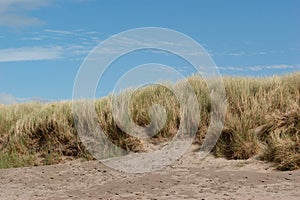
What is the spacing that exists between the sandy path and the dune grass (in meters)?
0.45

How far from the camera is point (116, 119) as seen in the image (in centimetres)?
1193

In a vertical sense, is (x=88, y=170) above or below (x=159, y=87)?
below

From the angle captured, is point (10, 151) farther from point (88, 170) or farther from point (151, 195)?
point (151, 195)

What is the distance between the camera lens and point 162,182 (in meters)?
9.16

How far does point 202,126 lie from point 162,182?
101 inches

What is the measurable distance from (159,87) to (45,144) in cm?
297

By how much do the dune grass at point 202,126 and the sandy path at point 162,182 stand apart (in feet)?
1.48

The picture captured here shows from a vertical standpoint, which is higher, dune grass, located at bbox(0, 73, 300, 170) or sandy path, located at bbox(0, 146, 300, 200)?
dune grass, located at bbox(0, 73, 300, 170)

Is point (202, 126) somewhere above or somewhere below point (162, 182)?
above

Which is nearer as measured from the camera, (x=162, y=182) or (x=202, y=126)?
(x=162, y=182)

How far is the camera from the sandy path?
8.38 meters

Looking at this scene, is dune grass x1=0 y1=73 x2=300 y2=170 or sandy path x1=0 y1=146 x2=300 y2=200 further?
dune grass x1=0 y1=73 x2=300 y2=170

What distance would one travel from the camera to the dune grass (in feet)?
33.8

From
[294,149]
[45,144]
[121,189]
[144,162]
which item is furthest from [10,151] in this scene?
[294,149]
